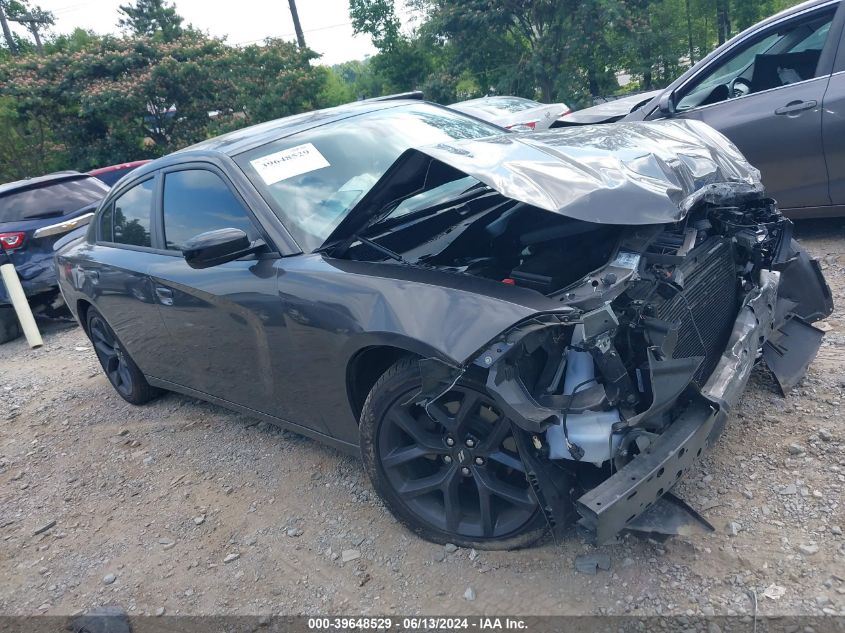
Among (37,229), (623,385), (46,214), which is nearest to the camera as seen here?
(623,385)

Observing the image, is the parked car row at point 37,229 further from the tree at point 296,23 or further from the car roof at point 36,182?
the tree at point 296,23

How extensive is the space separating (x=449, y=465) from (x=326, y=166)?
1.64 metres

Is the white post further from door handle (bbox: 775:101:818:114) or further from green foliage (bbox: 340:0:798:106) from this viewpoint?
green foliage (bbox: 340:0:798:106)

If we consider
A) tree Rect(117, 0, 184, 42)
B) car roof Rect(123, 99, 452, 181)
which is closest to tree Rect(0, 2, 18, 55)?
tree Rect(117, 0, 184, 42)

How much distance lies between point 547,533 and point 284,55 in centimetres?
2003

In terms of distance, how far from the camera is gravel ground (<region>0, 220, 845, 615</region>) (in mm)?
2391

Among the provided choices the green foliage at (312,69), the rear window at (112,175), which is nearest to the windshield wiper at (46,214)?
the rear window at (112,175)

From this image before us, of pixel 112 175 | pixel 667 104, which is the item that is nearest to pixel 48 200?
pixel 112 175

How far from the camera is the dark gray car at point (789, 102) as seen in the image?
4801 millimetres

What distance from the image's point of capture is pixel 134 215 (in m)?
4.25

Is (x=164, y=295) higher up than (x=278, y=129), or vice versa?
(x=278, y=129)

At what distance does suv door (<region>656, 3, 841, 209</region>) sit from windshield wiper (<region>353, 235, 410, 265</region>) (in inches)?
137

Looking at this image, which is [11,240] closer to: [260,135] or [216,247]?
[260,135]

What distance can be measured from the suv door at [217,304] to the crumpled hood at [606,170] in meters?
1.08
